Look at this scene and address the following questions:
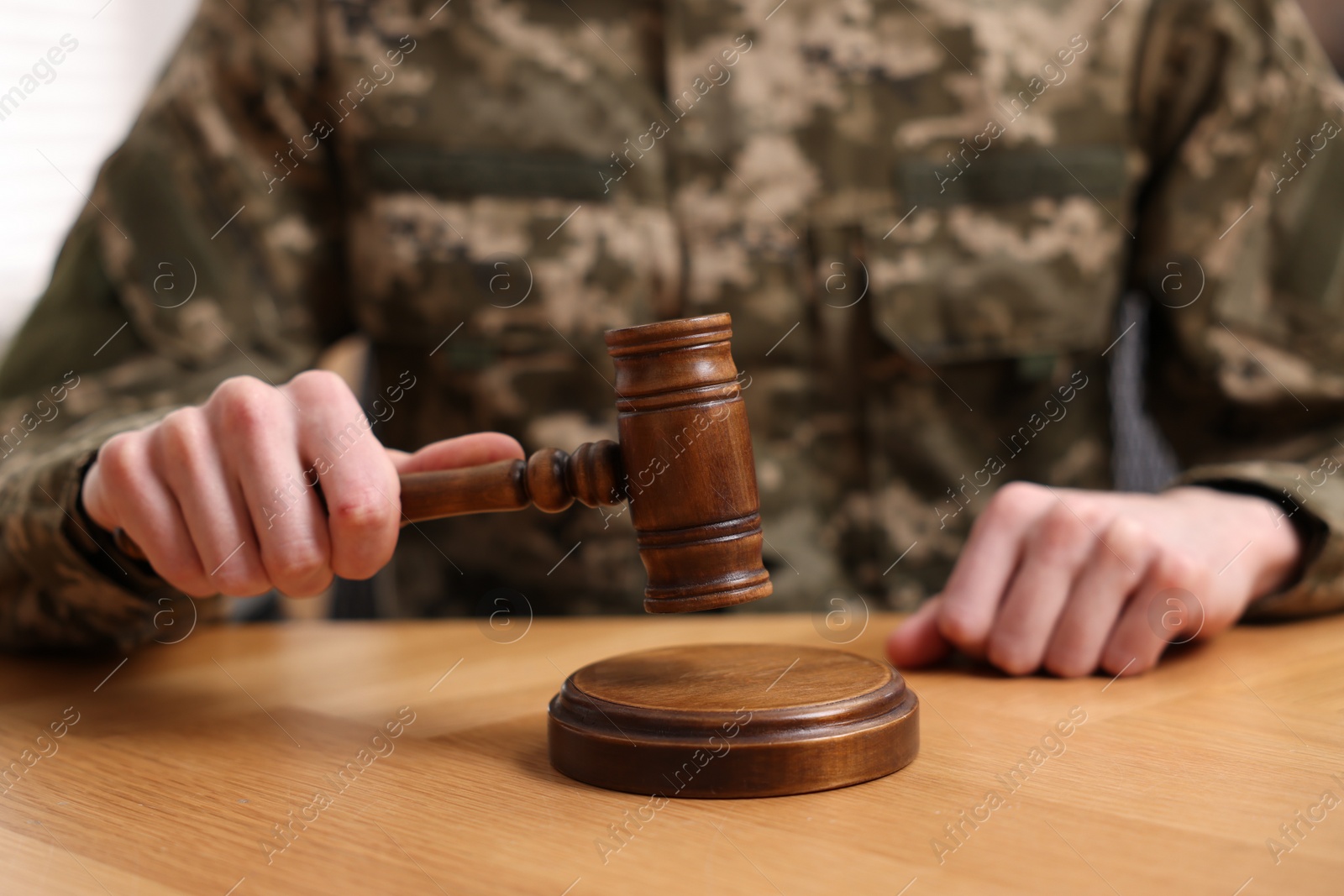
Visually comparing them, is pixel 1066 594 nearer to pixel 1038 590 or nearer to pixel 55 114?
pixel 1038 590

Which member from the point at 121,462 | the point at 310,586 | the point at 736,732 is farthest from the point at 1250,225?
the point at 121,462

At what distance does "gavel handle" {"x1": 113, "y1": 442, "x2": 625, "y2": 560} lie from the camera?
819 millimetres

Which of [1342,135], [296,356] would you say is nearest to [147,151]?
[296,356]

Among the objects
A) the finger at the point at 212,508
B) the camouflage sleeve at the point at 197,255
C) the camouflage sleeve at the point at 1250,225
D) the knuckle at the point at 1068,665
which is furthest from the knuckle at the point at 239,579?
the camouflage sleeve at the point at 1250,225

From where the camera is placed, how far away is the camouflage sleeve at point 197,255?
1427 mm

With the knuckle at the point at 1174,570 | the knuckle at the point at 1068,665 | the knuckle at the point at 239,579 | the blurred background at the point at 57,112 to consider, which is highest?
the blurred background at the point at 57,112

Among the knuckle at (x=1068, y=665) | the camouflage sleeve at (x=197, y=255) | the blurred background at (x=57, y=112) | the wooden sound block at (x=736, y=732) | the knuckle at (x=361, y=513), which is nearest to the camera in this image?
the wooden sound block at (x=736, y=732)

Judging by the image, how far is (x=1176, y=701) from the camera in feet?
2.87

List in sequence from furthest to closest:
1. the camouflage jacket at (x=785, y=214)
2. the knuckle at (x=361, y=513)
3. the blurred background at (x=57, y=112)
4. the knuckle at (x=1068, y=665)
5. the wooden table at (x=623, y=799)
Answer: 1. the blurred background at (x=57, y=112)
2. the camouflage jacket at (x=785, y=214)
3. the knuckle at (x=1068, y=665)
4. the knuckle at (x=361, y=513)
5. the wooden table at (x=623, y=799)

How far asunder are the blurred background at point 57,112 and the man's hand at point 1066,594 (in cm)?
157

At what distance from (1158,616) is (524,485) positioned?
598 mm

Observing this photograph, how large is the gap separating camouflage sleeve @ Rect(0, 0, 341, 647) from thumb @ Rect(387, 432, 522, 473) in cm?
54

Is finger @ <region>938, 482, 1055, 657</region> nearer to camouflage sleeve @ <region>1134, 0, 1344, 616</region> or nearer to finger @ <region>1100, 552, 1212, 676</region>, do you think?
finger @ <region>1100, 552, 1212, 676</region>

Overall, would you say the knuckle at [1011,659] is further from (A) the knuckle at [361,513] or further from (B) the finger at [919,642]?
(A) the knuckle at [361,513]
